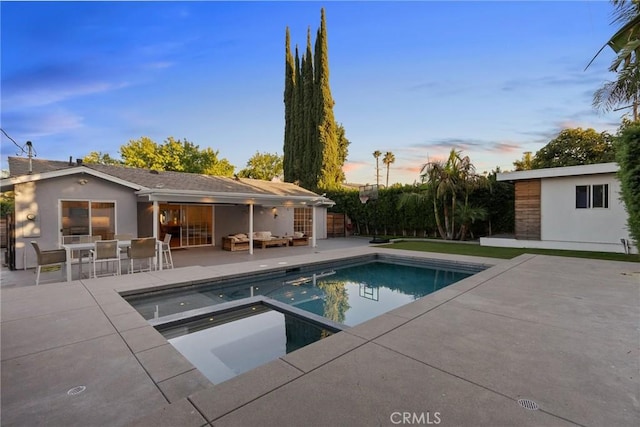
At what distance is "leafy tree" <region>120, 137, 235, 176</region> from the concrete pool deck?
29.1 metres

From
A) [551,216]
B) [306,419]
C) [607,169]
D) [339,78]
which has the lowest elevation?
[306,419]

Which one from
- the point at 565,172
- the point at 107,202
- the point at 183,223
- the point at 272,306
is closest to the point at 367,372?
the point at 272,306

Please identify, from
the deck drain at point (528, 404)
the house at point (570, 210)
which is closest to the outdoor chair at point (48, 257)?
→ the deck drain at point (528, 404)

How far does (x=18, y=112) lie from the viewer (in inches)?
488

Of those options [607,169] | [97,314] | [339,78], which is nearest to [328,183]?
[339,78]

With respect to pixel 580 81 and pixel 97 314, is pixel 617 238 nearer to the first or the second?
pixel 580 81

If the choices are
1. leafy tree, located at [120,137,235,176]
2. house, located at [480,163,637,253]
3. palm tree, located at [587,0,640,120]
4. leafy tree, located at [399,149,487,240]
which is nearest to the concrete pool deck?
palm tree, located at [587,0,640,120]

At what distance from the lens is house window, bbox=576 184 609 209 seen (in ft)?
39.5

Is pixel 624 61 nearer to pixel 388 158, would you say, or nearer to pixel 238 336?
pixel 238 336

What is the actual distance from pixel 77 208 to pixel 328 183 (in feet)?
62.9

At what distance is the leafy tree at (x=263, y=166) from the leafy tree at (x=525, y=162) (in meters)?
26.9

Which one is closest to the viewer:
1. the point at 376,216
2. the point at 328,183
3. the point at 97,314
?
the point at 97,314

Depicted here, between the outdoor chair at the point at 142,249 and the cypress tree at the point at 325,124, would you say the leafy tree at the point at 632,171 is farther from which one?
the cypress tree at the point at 325,124

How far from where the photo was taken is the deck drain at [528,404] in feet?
7.89
